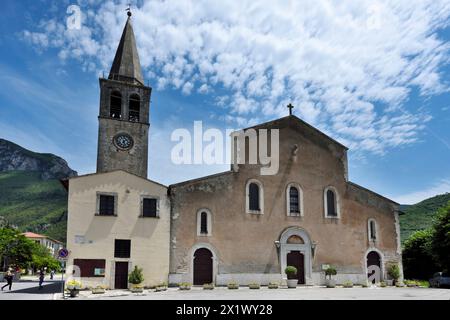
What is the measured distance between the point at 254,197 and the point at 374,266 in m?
10.7

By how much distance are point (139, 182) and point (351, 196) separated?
15953mm

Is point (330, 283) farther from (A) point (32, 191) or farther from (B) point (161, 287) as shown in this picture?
(A) point (32, 191)

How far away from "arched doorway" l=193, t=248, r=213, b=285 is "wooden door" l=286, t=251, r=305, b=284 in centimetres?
564

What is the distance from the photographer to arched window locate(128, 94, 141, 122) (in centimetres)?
3941

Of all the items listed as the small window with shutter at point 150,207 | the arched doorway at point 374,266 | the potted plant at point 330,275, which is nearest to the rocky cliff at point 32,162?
the small window with shutter at point 150,207

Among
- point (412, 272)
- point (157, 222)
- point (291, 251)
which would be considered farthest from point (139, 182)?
point (412, 272)

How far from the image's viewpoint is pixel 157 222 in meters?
26.4

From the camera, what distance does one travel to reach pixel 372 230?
104 feet

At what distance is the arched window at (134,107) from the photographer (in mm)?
39406

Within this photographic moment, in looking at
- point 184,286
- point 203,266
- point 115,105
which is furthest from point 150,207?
point 115,105

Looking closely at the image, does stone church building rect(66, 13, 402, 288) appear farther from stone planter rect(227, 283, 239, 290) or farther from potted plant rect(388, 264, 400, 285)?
stone planter rect(227, 283, 239, 290)

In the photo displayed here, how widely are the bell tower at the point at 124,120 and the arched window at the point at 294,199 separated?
1456 cm

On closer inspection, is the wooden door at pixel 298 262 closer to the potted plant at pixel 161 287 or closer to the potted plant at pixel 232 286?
the potted plant at pixel 232 286
